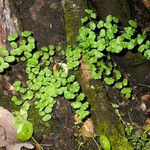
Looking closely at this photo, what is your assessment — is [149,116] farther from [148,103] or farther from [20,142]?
[20,142]

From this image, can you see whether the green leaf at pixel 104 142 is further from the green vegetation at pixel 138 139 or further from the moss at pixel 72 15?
the moss at pixel 72 15

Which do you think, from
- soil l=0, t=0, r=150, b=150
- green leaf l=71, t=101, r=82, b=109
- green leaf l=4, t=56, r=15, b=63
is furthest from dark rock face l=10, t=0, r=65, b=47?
green leaf l=71, t=101, r=82, b=109

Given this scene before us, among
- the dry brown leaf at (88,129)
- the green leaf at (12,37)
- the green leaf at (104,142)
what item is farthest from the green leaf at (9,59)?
the green leaf at (104,142)

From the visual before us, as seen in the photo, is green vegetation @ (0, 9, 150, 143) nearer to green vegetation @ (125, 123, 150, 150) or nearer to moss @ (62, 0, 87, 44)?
moss @ (62, 0, 87, 44)

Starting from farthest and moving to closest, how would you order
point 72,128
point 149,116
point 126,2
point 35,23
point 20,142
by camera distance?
point 126,2
point 149,116
point 35,23
point 72,128
point 20,142

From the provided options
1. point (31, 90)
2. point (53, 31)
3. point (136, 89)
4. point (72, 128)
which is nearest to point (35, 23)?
point (53, 31)

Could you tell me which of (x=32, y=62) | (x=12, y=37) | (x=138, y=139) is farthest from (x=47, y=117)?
(x=138, y=139)

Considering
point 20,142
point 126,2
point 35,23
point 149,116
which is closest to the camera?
point 20,142
